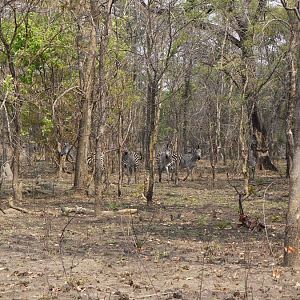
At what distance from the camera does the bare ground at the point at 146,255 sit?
Answer: 7.44 m

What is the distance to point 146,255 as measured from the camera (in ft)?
32.1

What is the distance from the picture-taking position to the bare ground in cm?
744

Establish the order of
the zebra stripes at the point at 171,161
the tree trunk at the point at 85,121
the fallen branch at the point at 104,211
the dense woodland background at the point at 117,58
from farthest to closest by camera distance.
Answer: the zebra stripes at the point at 171,161 < the tree trunk at the point at 85,121 < the dense woodland background at the point at 117,58 < the fallen branch at the point at 104,211

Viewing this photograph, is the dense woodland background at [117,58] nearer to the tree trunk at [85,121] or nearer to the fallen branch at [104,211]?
the tree trunk at [85,121]

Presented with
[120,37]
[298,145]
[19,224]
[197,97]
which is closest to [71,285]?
[298,145]

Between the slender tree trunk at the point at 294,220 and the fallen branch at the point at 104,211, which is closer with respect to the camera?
the slender tree trunk at the point at 294,220

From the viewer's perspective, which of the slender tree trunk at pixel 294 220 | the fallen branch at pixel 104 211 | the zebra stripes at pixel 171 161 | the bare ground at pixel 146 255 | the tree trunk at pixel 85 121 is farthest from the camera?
the zebra stripes at pixel 171 161

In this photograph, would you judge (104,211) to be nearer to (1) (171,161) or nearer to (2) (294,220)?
(2) (294,220)

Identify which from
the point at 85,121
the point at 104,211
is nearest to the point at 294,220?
the point at 104,211

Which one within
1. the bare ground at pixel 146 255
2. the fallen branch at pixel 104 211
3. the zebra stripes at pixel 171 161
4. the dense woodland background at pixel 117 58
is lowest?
the bare ground at pixel 146 255

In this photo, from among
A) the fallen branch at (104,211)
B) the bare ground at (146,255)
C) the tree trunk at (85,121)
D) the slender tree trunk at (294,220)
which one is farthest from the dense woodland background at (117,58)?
the slender tree trunk at (294,220)

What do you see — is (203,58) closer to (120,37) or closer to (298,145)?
(120,37)

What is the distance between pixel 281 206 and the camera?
666 inches

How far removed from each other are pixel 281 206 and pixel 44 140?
14300 millimetres
